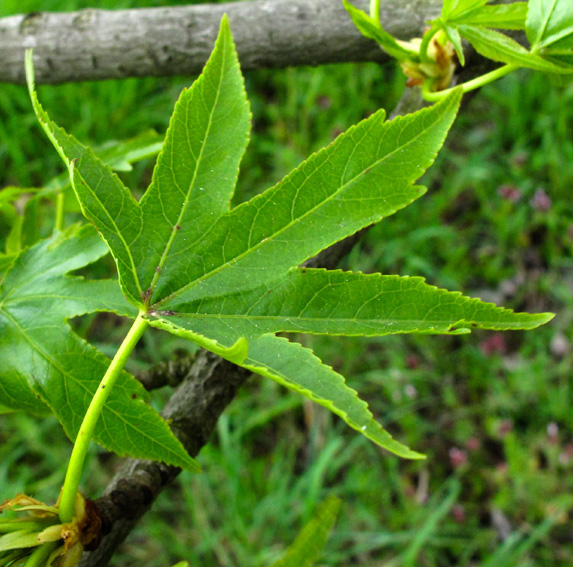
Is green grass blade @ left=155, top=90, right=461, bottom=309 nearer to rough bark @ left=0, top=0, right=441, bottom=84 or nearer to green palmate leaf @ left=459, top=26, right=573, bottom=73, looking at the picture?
green palmate leaf @ left=459, top=26, right=573, bottom=73

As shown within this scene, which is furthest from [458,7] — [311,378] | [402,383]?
[402,383]

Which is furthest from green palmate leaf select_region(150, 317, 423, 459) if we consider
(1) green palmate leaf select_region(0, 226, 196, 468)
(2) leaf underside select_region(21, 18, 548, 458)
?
(1) green palmate leaf select_region(0, 226, 196, 468)

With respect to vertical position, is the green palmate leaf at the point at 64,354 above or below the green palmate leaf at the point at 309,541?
above

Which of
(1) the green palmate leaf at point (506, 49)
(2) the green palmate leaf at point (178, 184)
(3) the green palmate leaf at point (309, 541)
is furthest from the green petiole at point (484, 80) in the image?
(3) the green palmate leaf at point (309, 541)

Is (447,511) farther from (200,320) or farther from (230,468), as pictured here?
(200,320)

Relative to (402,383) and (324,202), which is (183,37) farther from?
(402,383)

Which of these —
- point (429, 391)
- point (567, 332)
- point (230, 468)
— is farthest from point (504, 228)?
point (230, 468)

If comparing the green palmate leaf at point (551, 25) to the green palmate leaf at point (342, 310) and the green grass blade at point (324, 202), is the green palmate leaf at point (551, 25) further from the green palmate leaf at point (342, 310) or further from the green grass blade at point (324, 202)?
the green palmate leaf at point (342, 310)
